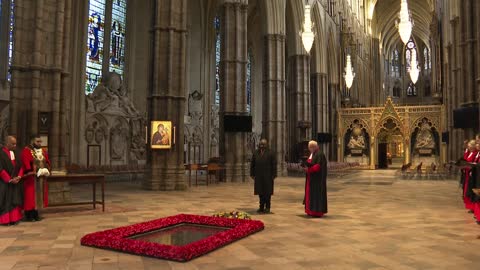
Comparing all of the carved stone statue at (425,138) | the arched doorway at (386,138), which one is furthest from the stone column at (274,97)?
the carved stone statue at (425,138)

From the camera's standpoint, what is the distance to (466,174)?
375 inches

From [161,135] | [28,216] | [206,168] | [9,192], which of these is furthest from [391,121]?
[9,192]

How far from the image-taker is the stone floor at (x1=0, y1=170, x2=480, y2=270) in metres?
5.09

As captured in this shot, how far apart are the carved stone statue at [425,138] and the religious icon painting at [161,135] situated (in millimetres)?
24535

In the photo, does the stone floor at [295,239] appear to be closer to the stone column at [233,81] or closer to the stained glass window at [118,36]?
the stone column at [233,81]

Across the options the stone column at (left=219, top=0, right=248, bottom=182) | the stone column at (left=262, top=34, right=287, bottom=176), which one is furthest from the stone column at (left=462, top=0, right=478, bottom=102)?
the stone column at (left=262, top=34, right=287, bottom=176)

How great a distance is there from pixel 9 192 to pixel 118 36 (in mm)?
17570

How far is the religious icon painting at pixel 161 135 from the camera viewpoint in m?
14.8

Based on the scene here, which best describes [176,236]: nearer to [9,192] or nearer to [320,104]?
[9,192]

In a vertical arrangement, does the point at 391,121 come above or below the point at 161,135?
above

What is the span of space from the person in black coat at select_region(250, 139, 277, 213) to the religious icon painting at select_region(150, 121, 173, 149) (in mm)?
5973

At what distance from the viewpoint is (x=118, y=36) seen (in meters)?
23.9

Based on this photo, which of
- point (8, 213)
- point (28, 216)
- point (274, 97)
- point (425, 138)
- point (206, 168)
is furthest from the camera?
point (425, 138)

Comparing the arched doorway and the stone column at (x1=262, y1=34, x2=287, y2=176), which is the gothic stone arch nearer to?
the arched doorway
